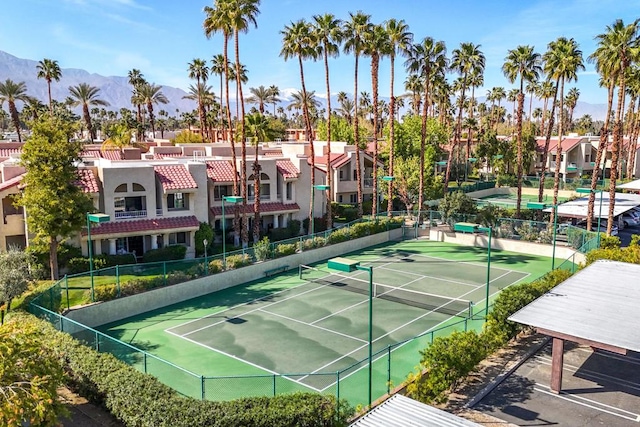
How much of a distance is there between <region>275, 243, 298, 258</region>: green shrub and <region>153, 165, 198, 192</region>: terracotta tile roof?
8.06 meters

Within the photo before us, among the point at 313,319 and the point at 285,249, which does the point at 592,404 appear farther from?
the point at 285,249

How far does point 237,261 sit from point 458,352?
19523 millimetres

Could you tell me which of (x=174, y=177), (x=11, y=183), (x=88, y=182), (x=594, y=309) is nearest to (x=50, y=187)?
(x=88, y=182)

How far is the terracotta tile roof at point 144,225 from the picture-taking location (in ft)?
119

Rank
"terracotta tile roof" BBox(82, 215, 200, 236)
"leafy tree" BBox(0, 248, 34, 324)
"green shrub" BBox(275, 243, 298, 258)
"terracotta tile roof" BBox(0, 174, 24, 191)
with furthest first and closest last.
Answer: "green shrub" BBox(275, 243, 298, 258)
"terracotta tile roof" BBox(82, 215, 200, 236)
"terracotta tile roof" BBox(0, 174, 24, 191)
"leafy tree" BBox(0, 248, 34, 324)

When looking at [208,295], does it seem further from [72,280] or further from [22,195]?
[22,195]

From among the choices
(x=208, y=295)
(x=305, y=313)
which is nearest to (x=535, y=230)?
(x=305, y=313)

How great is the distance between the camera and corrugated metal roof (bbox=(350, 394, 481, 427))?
45.5ft

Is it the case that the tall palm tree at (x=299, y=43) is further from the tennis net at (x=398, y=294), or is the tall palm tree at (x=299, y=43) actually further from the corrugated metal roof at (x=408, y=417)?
the corrugated metal roof at (x=408, y=417)

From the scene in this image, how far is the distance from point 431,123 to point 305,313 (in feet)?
177

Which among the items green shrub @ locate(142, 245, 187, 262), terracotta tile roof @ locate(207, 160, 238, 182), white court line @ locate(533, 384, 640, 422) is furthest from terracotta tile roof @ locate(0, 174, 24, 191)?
white court line @ locate(533, 384, 640, 422)

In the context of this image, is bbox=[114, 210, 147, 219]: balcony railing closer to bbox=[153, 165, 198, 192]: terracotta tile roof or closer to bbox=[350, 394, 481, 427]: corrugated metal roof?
bbox=[153, 165, 198, 192]: terracotta tile roof

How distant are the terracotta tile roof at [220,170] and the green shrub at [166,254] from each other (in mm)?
7216

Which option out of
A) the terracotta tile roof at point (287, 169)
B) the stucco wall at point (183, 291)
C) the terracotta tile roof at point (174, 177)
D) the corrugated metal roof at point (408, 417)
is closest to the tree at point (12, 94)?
the terracotta tile roof at point (174, 177)
